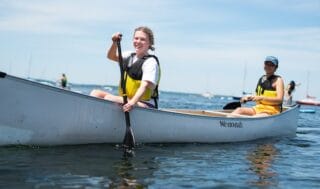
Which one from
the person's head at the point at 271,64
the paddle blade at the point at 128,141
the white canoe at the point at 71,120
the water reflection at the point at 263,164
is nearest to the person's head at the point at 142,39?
the white canoe at the point at 71,120

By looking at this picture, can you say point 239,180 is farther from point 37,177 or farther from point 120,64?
point 120,64

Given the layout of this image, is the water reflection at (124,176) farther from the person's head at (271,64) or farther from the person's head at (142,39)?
the person's head at (271,64)

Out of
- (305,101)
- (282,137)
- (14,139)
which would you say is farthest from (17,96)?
(305,101)

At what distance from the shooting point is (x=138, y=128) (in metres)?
7.11

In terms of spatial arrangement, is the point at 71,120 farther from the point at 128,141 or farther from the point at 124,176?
the point at 124,176

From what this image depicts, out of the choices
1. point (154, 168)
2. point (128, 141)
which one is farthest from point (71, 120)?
point (154, 168)

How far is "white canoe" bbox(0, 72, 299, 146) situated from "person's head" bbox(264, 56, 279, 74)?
7.88ft

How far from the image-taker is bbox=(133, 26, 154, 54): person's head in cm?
695

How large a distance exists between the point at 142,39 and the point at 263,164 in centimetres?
257

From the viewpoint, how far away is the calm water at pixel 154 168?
4.77 meters

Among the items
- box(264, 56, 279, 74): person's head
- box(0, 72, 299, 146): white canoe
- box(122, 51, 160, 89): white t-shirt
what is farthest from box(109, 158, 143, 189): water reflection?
box(264, 56, 279, 74): person's head

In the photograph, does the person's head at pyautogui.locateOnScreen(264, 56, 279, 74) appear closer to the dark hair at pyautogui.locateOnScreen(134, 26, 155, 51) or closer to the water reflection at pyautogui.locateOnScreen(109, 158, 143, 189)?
the dark hair at pyautogui.locateOnScreen(134, 26, 155, 51)

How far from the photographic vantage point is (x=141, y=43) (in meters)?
6.99

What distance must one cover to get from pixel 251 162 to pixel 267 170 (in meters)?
0.66
